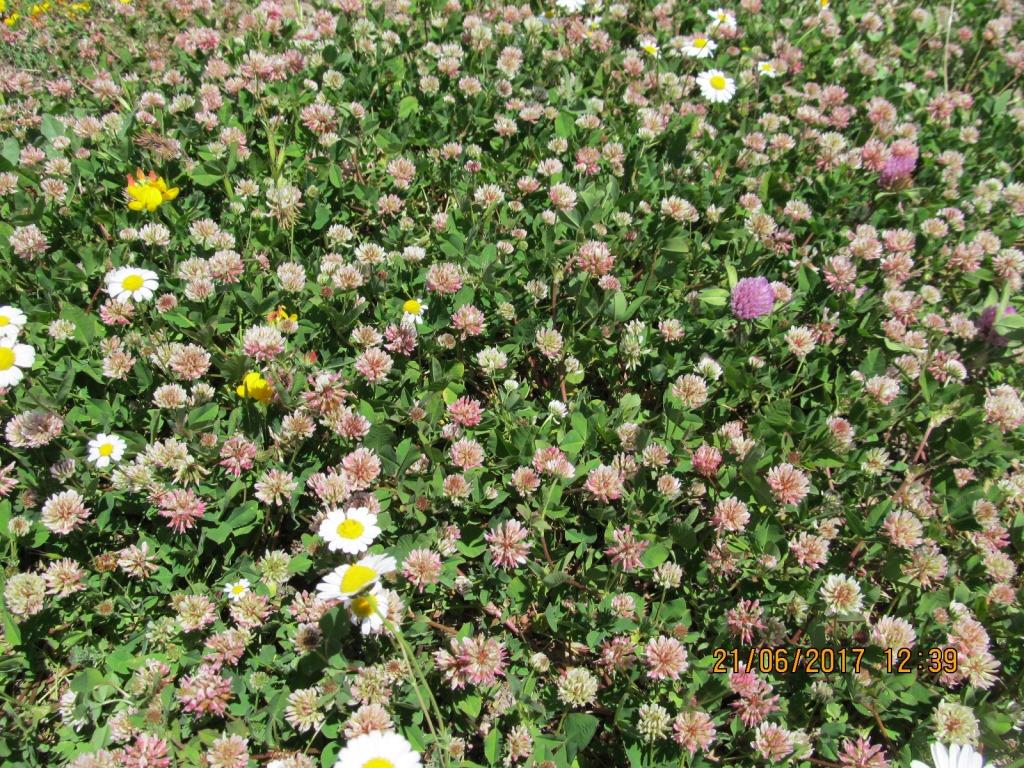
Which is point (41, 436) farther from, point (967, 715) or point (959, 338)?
point (959, 338)

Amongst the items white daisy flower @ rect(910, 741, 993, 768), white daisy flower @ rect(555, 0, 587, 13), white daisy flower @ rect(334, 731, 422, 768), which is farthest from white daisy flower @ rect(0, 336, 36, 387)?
white daisy flower @ rect(555, 0, 587, 13)

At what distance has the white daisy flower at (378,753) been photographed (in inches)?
78.7

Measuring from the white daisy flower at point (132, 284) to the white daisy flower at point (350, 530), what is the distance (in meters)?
1.17

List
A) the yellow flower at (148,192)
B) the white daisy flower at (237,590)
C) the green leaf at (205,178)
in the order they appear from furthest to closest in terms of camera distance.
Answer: the green leaf at (205,178), the yellow flower at (148,192), the white daisy flower at (237,590)

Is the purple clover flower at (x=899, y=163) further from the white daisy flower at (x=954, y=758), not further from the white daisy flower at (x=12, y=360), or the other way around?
the white daisy flower at (x=12, y=360)

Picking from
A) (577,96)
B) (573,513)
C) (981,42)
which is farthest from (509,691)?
(981,42)

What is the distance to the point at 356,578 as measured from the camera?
2176 mm

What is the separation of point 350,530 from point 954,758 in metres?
1.87

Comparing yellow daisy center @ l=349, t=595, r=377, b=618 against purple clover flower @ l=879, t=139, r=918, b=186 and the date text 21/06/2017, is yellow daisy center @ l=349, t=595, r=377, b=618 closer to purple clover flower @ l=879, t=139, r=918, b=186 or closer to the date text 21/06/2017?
the date text 21/06/2017

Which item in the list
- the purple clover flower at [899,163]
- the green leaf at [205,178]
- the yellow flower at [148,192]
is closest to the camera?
the yellow flower at [148,192]

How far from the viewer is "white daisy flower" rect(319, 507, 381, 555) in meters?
2.27

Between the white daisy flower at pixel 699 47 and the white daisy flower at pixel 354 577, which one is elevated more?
the white daisy flower at pixel 699 47
